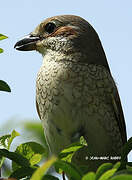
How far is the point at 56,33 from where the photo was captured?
4559 mm

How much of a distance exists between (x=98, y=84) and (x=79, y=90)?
0.81ft

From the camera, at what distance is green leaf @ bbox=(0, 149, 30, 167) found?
7.27 feet

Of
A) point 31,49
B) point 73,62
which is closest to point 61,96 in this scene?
point 73,62

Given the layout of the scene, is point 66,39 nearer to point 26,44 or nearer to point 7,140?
point 26,44

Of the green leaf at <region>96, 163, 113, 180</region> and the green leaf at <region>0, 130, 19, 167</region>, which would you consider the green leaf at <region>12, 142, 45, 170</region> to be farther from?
the green leaf at <region>96, 163, 113, 180</region>

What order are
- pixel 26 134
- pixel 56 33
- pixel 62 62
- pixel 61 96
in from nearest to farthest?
pixel 26 134
pixel 61 96
pixel 62 62
pixel 56 33

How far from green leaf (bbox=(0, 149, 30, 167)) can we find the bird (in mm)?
1662

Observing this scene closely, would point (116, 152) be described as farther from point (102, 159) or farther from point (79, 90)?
point (79, 90)

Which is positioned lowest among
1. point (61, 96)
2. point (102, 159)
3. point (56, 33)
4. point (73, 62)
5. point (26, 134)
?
point (102, 159)

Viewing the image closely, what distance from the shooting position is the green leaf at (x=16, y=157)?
2217 millimetres

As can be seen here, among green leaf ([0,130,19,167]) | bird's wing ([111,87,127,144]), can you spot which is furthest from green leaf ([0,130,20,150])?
bird's wing ([111,87,127,144])

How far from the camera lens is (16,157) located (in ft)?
7.29

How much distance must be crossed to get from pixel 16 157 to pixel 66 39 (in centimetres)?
246

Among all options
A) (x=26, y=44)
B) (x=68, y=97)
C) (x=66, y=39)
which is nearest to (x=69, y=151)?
(x=68, y=97)
